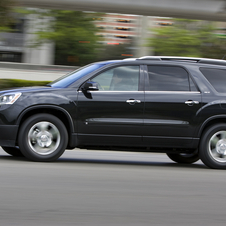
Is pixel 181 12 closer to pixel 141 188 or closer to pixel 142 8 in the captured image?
pixel 142 8

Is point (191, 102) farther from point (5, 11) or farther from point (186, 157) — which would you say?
point (5, 11)

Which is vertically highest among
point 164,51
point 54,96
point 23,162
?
point 164,51

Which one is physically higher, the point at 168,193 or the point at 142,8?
the point at 142,8

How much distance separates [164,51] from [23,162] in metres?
15.5

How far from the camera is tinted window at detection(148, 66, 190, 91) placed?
24.2 feet

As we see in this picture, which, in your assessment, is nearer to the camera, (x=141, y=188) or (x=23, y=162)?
(x=141, y=188)

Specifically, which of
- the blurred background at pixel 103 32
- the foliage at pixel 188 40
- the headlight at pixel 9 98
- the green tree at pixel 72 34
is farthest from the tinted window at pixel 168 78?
the green tree at pixel 72 34

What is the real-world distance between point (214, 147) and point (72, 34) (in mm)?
16890

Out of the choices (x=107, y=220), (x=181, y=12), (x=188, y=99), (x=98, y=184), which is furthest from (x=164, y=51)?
(x=107, y=220)

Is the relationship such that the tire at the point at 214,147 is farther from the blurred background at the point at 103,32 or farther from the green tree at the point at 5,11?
the blurred background at the point at 103,32

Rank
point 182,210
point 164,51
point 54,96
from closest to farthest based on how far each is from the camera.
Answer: point 182,210, point 54,96, point 164,51

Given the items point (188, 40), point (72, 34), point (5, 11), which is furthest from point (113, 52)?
point (5, 11)

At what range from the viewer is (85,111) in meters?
7.12

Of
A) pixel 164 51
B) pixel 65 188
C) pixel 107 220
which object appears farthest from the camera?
pixel 164 51
